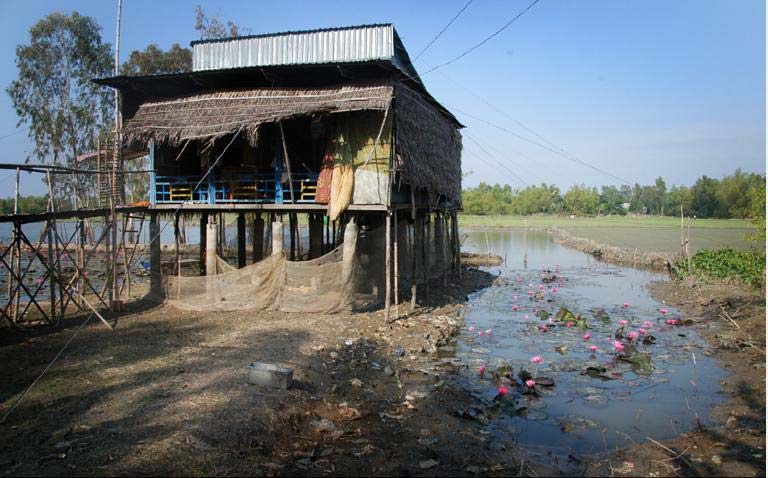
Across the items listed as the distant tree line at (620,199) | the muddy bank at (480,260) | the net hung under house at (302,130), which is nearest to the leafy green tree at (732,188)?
the distant tree line at (620,199)

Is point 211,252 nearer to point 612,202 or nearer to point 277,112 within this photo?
point 277,112

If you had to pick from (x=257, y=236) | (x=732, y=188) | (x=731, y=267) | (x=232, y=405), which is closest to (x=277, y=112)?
(x=257, y=236)

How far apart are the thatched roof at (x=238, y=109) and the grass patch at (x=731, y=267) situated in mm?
13443

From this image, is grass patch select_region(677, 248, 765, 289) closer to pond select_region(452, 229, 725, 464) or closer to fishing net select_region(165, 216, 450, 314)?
pond select_region(452, 229, 725, 464)

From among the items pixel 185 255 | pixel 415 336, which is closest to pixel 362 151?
pixel 415 336

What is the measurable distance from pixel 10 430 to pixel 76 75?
102ft

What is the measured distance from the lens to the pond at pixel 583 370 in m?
7.49

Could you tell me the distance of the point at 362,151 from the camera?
42.2ft

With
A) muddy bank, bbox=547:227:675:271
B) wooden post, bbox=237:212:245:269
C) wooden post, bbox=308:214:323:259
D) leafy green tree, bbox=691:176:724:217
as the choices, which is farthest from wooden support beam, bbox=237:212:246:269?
leafy green tree, bbox=691:176:724:217

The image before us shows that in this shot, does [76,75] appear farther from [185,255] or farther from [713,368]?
[713,368]

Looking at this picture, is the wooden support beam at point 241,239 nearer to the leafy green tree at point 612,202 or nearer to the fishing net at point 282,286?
the fishing net at point 282,286

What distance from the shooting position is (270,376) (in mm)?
7785

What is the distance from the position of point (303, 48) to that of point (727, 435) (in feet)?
49.1

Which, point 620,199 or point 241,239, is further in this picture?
point 620,199
